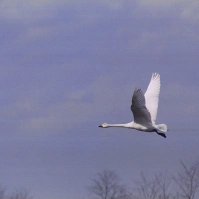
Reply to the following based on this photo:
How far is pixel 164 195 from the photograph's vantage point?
280ft

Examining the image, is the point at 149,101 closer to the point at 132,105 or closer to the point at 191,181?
the point at 132,105

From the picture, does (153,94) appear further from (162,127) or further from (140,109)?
(140,109)

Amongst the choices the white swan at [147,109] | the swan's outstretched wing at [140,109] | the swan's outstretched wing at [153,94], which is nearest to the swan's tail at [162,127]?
the white swan at [147,109]

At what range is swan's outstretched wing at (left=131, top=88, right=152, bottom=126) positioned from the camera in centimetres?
5731

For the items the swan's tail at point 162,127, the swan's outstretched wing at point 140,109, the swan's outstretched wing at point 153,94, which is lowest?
the swan's tail at point 162,127

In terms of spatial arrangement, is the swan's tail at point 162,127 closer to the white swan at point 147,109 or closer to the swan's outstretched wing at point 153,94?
the white swan at point 147,109

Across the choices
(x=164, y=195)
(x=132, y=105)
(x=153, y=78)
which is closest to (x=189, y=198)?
(x=164, y=195)

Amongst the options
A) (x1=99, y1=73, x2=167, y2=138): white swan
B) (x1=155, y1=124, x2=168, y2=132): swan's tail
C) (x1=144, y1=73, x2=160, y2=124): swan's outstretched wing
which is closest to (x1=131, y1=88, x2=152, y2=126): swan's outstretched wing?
(x1=99, y1=73, x2=167, y2=138): white swan

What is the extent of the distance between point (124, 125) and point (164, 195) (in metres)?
25.6

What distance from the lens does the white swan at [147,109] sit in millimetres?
57656

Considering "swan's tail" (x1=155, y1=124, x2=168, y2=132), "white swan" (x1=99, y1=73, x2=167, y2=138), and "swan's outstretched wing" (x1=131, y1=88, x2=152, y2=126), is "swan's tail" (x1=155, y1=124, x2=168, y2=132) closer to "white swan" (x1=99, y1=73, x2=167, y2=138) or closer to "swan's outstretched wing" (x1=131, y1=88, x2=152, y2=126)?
"white swan" (x1=99, y1=73, x2=167, y2=138)

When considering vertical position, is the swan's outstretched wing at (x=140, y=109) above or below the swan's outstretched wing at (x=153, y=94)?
below

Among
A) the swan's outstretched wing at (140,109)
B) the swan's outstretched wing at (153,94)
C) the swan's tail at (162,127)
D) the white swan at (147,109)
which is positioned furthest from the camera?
the swan's outstretched wing at (153,94)

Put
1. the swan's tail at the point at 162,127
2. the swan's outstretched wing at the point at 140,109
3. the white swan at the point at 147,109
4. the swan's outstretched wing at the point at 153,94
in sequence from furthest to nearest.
Answer: the swan's outstretched wing at the point at 153,94 < the swan's tail at the point at 162,127 < the white swan at the point at 147,109 < the swan's outstretched wing at the point at 140,109
